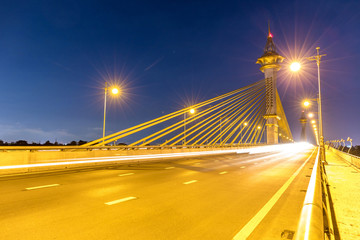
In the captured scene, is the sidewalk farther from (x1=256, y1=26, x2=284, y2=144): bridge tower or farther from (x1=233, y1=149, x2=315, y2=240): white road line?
(x1=256, y1=26, x2=284, y2=144): bridge tower

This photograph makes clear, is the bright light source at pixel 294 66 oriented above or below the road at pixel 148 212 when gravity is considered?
above

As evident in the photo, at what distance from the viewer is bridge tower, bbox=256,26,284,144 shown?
53.7 meters

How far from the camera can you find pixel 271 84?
55.5 meters

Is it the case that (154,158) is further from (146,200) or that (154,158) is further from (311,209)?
(311,209)

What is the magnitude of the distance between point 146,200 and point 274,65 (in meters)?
57.2

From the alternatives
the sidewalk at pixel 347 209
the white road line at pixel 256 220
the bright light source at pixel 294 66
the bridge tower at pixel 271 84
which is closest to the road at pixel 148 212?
the white road line at pixel 256 220

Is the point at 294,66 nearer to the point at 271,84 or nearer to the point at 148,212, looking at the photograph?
the point at 148,212

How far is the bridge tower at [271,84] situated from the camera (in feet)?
176

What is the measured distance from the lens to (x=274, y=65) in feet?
188

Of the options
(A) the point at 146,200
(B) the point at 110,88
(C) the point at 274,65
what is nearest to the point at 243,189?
(A) the point at 146,200

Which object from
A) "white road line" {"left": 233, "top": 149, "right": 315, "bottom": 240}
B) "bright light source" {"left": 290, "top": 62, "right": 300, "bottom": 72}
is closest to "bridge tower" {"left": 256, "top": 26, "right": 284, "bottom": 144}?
"bright light source" {"left": 290, "top": 62, "right": 300, "bottom": 72}

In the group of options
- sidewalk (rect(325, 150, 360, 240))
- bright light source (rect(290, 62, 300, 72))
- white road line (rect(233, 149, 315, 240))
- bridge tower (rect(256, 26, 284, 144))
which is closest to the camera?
white road line (rect(233, 149, 315, 240))

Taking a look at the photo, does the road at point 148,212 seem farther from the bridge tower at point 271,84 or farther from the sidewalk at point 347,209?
the bridge tower at point 271,84

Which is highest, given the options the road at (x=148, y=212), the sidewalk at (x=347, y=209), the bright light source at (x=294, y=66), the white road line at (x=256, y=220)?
the bright light source at (x=294, y=66)
